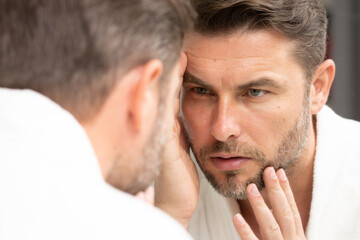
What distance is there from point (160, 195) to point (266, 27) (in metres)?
0.49

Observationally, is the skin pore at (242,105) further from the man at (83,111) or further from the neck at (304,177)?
the man at (83,111)

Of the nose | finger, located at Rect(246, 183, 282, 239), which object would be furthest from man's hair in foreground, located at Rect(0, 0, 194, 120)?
finger, located at Rect(246, 183, 282, 239)

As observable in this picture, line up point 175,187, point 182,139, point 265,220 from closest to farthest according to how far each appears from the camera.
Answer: point 265,220 < point 175,187 < point 182,139

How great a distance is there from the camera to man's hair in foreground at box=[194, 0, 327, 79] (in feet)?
4.30

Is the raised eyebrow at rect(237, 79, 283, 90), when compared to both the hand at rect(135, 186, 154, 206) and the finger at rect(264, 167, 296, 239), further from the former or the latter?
the hand at rect(135, 186, 154, 206)

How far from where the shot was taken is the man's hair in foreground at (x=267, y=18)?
1310mm

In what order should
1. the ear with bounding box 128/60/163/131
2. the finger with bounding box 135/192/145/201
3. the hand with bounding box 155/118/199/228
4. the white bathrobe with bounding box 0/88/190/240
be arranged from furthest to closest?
the hand with bounding box 155/118/199/228 → the finger with bounding box 135/192/145/201 → the ear with bounding box 128/60/163/131 → the white bathrobe with bounding box 0/88/190/240

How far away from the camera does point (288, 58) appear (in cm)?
135

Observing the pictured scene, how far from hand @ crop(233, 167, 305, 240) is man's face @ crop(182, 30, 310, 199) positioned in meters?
0.08

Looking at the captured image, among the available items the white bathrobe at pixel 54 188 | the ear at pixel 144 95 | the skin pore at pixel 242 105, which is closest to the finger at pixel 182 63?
the skin pore at pixel 242 105

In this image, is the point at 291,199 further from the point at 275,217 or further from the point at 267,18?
the point at 267,18

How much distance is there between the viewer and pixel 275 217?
4.34 feet

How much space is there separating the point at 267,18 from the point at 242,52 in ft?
0.33

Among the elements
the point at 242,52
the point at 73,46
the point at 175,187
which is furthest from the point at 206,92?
the point at 73,46
